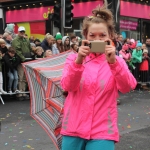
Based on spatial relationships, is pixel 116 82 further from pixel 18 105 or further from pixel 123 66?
pixel 18 105

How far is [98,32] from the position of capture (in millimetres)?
2914

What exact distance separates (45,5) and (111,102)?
2459 cm

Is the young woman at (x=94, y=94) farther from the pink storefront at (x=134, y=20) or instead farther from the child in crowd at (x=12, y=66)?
the pink storefront at (x=134, y=20)

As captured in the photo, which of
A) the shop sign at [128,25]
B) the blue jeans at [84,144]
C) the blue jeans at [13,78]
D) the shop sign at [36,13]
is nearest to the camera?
the blue jeans at [84,144]

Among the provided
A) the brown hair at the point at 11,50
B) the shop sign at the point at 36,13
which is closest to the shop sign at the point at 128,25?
the shop sign at the point at 36,13

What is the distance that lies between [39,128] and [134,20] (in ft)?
63.6

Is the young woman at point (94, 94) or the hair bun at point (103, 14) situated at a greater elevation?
the hair bun at point (103, 14)

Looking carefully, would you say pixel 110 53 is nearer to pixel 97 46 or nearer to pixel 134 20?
pixel 97 46

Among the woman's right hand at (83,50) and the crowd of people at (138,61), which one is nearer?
the woman's right hand at (83,50)

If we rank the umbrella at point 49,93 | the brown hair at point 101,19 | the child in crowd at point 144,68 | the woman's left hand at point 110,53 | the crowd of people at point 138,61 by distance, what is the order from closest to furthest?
the woman's left hand at point 110,53, the brown hair at point 101,19, the umbrella at point 49,93, the crowd of people at point 138,61, the child in crowd at point 144,68

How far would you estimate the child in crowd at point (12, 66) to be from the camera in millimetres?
10562

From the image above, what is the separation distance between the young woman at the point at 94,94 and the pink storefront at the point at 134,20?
21280mm

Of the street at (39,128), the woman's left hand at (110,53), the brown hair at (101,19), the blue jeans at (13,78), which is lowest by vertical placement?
the street at (39,128)

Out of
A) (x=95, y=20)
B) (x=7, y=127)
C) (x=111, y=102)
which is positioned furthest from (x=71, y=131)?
(x=7, y=127)
